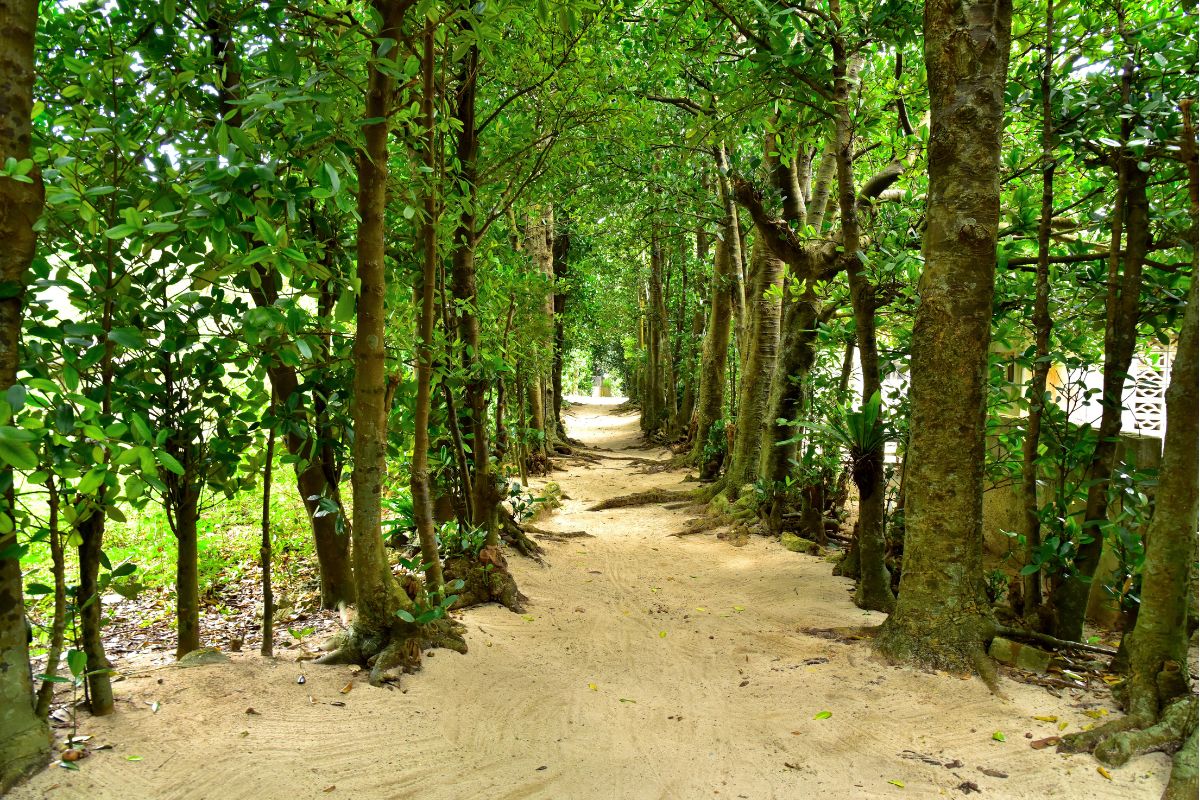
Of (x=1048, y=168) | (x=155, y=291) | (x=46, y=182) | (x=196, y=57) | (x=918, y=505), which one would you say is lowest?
(x=918, y=505)

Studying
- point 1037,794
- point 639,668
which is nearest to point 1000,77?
point 1037,794

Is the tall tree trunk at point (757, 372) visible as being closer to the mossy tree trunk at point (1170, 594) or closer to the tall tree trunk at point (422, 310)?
the tall tree trunk at point (422, 310)

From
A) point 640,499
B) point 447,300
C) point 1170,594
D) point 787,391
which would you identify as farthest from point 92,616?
point 640,499

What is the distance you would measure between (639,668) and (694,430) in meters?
12.6

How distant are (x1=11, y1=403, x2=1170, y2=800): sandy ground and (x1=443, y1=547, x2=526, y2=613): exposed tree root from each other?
0.38m

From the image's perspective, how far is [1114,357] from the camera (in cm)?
350

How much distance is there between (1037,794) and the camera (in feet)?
8.18

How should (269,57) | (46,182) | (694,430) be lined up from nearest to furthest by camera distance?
(46,182) < (269,57) < (694,430)

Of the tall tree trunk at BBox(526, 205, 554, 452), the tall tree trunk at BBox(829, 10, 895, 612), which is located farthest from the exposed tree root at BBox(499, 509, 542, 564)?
the tall tree trunk at BBox(526, 205, 554, 452)

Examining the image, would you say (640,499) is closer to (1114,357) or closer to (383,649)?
(383,649)

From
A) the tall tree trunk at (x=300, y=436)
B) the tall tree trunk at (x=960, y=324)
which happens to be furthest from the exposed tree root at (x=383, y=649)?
the tall tree trunk at (x=960, y=324)

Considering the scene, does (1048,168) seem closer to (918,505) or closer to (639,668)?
(918,505)

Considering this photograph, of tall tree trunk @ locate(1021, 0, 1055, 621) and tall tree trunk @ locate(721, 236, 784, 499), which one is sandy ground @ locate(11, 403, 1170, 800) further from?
tall tree trunk @ locate(721, 236, 784, 499)

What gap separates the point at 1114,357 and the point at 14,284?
4.58m
